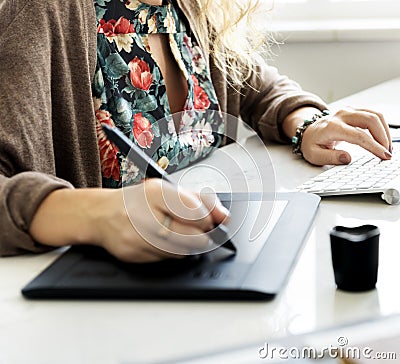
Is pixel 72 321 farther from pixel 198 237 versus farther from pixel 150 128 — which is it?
pixel 150 128

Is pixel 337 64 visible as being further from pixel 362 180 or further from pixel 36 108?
pixel 36 108

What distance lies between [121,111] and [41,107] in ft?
0.80

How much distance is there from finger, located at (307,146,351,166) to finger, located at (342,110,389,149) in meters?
0.06

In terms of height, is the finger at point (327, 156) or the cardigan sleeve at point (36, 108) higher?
the cardigan sleeve at point (36, 108)

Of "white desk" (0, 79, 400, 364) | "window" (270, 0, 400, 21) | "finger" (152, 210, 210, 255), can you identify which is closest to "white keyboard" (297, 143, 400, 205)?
"white desk" (0, 79, 400, 364)

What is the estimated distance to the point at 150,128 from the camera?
4.62 feet

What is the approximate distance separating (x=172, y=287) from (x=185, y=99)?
76 cm

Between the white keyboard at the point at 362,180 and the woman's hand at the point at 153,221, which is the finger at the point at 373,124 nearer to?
the white keyboard at the point at 362,180

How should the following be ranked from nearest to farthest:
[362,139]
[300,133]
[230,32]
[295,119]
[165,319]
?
[165,319] → [362,139] → [300,133] → [295,119] → [230,32]

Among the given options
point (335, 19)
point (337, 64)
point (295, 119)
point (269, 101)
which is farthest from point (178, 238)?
point (335, 19)

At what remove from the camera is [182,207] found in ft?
2.79

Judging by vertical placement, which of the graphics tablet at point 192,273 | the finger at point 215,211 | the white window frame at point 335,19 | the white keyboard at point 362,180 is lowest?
the white window frame at point 335,19

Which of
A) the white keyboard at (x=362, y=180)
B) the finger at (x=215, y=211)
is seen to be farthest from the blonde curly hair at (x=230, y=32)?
the finger at (x=215, y=211)

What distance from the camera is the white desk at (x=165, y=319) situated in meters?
0.69
